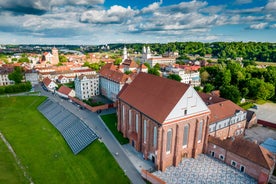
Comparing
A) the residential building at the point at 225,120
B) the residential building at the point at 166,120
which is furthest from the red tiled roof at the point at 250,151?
the residential building at the point at 225,120

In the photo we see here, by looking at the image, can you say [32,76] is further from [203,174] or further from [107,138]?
[203,174]

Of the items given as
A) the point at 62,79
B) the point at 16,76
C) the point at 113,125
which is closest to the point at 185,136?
the point at 113,125

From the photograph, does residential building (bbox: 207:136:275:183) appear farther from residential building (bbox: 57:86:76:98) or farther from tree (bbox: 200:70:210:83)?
tree (bbox: 200:70:210:83)

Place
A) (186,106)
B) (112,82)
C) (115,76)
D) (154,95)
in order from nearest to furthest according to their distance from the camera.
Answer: (186,106) < (154,95) < (112,82) < (115,76)

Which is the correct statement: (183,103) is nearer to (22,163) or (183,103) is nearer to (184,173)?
(184,173)

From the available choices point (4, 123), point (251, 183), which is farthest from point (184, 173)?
point (4, 123)

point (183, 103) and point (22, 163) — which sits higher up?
point (183, 103)

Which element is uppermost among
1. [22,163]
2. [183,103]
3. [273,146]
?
[183,103]
